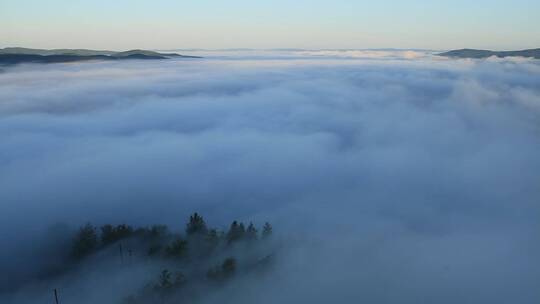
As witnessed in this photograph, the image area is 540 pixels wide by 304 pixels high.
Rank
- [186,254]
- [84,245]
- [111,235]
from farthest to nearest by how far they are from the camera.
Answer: [111,235]
[84,245]
[186,254]

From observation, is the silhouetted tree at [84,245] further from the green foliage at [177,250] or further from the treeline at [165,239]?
the green foliage at [177,250]

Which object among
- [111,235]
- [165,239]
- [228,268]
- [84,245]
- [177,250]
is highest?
[228,268]

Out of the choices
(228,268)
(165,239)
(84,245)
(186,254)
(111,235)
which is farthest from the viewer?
(165,239)

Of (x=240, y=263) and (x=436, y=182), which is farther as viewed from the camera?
(x=436, y=182)

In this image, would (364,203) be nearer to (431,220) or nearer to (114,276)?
(431,220)

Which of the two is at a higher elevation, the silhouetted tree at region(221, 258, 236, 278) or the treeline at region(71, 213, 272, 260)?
the silhouetted tree at region(221, 258, 236, 278)

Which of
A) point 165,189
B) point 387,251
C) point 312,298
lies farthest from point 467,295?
point 165,189

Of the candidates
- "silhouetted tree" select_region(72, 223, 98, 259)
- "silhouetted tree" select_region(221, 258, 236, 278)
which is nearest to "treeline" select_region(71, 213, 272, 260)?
"silhouetted tree" select_region(72, 223, 98, 259)

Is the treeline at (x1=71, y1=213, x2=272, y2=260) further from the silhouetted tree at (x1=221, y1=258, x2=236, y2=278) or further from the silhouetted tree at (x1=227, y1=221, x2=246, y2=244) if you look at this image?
the silhouetted tree at (x1=221, y1=258, x2=236, y2=278)

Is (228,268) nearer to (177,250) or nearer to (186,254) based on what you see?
(186,254)

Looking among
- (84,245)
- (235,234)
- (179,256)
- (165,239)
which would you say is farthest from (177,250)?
(84,245)

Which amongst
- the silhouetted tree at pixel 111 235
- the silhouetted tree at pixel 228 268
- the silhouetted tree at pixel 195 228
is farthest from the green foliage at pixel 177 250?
the silhouetted tree at pixel 111 235
